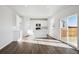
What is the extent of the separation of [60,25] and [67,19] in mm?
1643

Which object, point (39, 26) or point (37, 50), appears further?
point (39, 26)

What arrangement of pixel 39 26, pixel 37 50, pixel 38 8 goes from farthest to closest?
pixel 39 26 → pixel 38 8 → pixel 37 50

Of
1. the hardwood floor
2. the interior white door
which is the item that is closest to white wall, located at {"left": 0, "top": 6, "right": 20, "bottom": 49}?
the hardwood floor

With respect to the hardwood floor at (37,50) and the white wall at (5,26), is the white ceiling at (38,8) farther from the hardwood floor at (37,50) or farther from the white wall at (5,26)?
the hardwood floor at (37,50)

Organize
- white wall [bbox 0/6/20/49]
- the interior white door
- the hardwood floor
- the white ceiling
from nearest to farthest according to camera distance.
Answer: the hardwood floor, white wall [bbox 0/6/20/49], the white ceiling, the interior white door

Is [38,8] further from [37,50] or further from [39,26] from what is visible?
[39,26]

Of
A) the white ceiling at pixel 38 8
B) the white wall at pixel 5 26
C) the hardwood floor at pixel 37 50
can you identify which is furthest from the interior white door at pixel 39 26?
the hardwood floor at pixel 37 50

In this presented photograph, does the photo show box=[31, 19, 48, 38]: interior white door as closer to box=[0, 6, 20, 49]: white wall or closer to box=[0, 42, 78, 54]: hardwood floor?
box=[0, 6, 20, 49]: white wall

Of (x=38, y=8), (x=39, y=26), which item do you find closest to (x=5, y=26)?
(x=38, y=8)

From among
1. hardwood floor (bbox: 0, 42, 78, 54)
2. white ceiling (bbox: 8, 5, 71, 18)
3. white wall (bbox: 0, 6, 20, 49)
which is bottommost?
hardwood floor (bbox: 0, 42, 78, 54)

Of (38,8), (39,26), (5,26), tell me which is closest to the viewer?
(5,26)
